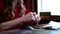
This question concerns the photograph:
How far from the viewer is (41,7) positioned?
1.83 metres

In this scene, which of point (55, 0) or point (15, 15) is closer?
point (15, 15)

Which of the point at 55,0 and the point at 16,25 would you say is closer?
the point at 16,25

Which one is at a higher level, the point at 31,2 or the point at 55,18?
the point at 31,2

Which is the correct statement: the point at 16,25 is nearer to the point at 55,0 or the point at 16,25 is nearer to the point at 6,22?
the point at 6,22

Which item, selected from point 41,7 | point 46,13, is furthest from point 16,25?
point 41,7

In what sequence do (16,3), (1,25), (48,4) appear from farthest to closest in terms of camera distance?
1. (48,4)
2. (16,3)
3. (1,25)

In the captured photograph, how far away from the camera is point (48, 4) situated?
1805 millimetres

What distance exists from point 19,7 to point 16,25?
0.51ft

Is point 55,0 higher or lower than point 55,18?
higher

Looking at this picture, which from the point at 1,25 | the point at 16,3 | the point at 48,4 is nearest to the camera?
the point at 1,25

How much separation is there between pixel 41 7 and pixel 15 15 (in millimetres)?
684

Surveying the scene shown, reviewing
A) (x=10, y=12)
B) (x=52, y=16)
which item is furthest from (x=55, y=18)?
(x=10, y=12)

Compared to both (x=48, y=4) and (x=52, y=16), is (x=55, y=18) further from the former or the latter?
(x=48, y=4)

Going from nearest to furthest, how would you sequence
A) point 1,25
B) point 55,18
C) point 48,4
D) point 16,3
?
point 1,25, point 16,3, point 55,18, point 48,4
